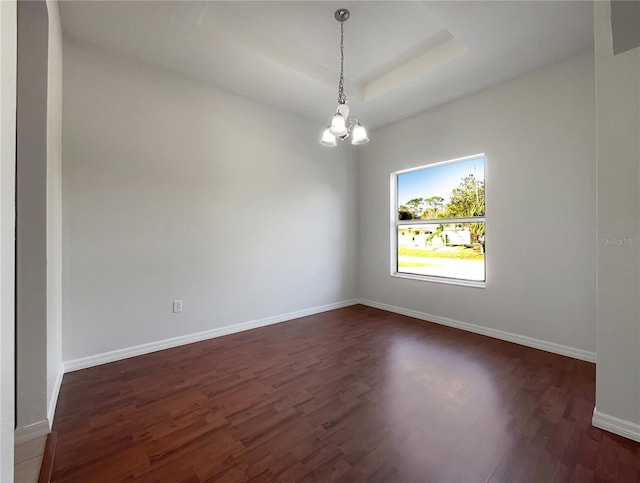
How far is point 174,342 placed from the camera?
2.94m

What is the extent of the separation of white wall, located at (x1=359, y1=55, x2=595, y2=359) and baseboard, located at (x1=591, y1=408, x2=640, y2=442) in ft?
3.88

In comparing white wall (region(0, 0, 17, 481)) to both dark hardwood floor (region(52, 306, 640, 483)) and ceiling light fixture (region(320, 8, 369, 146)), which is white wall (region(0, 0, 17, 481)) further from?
ceiling light fixture (region(320, 8, 369, 146))

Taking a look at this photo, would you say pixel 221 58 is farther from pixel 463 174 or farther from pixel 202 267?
pixel 463 174

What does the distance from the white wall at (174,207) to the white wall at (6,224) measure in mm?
1892

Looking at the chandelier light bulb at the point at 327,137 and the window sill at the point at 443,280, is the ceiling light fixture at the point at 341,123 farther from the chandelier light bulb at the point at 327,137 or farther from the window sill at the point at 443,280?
the window sill at the point at 443,280

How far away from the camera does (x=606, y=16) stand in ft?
5.50

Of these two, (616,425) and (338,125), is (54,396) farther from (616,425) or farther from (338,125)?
(616,425)

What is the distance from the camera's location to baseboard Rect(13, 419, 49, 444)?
156 cm

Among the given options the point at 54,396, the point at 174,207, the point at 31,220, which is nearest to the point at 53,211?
the point at 31,220

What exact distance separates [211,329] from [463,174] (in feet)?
11.8

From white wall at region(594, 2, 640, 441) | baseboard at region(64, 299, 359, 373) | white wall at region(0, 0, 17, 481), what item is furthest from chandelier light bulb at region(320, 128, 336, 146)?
baseboard at region(64, 299, 359, 373)

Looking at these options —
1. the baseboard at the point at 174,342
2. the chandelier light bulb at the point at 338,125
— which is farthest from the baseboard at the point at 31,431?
the chandelier light bulb at the point at 338,125

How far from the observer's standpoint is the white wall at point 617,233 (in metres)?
1.62

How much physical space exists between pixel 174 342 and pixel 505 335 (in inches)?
141
